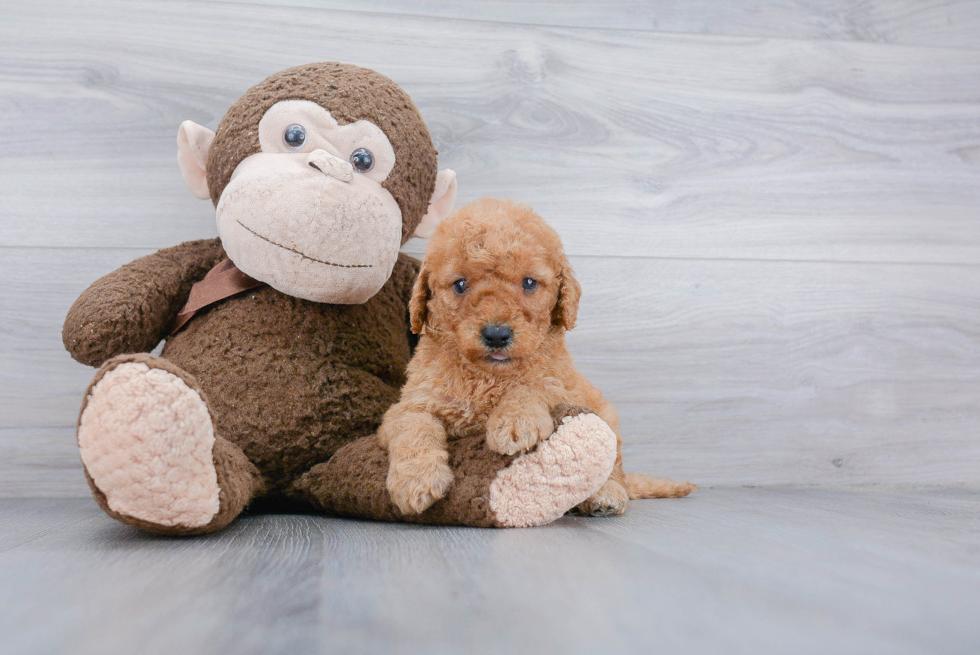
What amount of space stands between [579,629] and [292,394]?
1.68 ft

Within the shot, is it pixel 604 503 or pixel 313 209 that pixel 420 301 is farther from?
pixel 604 503

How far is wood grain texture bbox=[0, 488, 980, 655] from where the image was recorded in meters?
0.45

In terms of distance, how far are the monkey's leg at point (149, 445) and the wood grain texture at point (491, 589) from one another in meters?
0.04

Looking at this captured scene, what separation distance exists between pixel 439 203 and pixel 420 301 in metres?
0.25

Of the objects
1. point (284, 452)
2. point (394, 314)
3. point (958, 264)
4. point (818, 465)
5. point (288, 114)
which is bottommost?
point (818, 465)

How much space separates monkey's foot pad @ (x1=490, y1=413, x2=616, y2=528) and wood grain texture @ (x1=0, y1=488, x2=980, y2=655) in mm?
28

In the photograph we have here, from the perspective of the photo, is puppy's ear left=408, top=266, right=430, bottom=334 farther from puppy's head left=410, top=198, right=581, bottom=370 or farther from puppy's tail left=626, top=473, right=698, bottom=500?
puppy's tail left=626, top=473, right=698, bottom=500

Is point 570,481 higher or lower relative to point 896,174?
lower

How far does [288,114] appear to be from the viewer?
87cm

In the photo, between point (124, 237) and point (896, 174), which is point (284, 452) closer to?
point (124, 237)

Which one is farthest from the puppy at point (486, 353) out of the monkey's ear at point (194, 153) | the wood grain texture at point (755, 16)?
the wood grain texture at point (755, 16)

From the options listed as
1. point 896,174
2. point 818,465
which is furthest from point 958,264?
point 818,465

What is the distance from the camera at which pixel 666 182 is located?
1.29m

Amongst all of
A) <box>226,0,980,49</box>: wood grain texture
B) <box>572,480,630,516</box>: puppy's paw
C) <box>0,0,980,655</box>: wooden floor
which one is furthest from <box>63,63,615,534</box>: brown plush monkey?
<box>226,0,980,49</box>: wood grain texture
